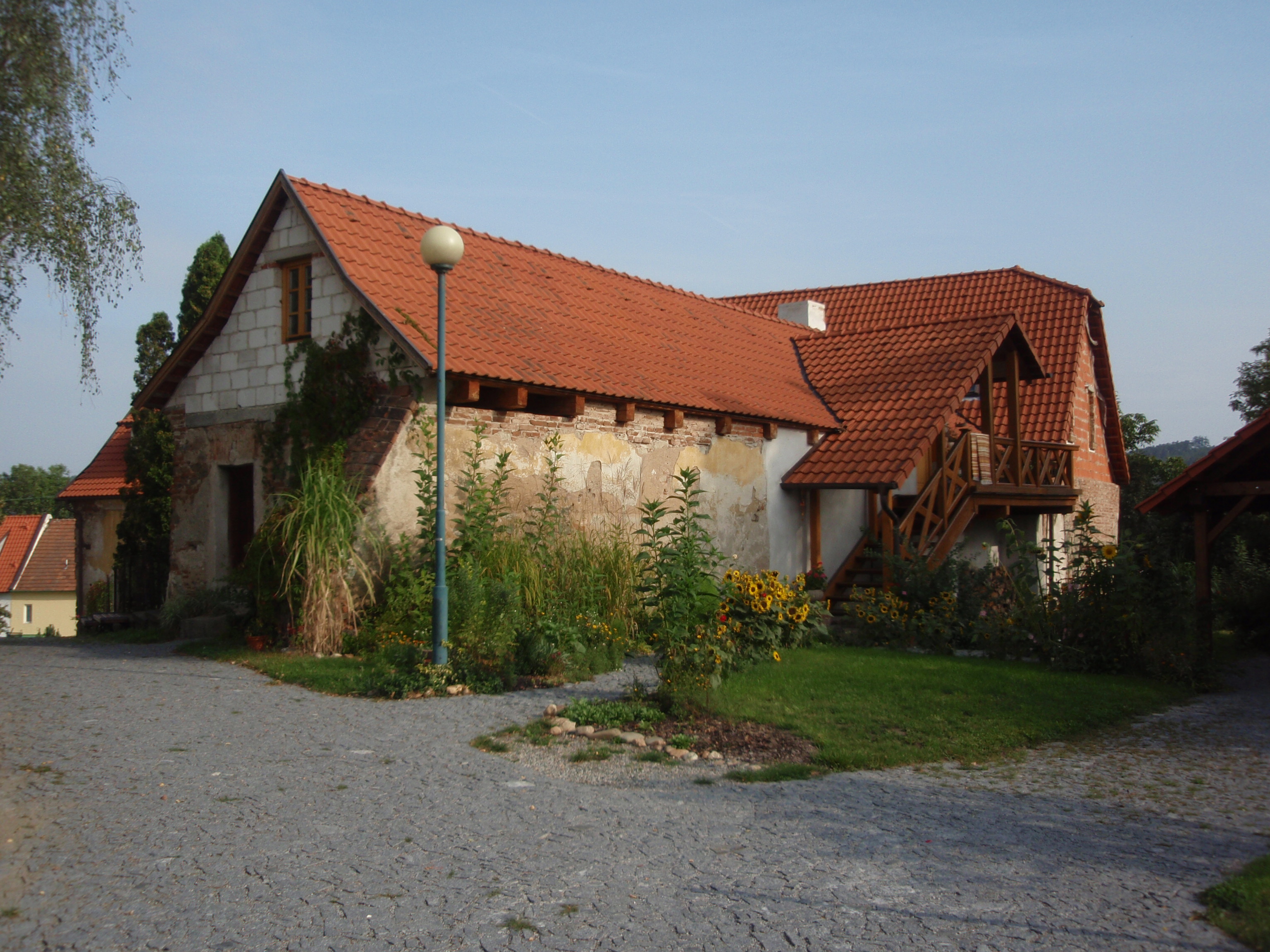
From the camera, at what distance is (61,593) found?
153 ft

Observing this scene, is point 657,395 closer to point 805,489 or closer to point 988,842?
point 805,489

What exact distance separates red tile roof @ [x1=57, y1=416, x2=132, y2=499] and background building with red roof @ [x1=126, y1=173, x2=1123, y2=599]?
946 cm

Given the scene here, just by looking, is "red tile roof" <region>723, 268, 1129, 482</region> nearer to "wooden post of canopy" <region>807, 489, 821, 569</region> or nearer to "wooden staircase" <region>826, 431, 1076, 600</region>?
"wooden staircase" <region>826, 431, 1076, 600</region>

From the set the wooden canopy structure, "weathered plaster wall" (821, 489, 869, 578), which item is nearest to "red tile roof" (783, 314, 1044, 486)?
"weathered plaster wall" (821, 489, 869, 578)

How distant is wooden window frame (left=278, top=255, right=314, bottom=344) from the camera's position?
1253 centimetres

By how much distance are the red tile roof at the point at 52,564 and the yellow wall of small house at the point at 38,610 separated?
0.23m

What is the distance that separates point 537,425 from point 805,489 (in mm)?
5499

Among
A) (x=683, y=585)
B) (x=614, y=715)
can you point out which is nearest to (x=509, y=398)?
(x=683, y=585)

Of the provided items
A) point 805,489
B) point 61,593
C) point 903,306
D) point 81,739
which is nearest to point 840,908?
point 81,739

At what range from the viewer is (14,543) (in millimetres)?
49531

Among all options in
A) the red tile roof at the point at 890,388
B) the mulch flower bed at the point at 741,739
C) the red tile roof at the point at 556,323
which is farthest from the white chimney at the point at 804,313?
the mulch flower bed at the point at 741,739

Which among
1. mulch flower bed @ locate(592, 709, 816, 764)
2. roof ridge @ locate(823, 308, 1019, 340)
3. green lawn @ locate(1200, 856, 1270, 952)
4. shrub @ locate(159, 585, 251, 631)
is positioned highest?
roof ridge @ locate(823, 308, 1019, 340)

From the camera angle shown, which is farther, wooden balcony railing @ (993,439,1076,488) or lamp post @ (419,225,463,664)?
wooden balcony railing @ (993,439,1076,488)

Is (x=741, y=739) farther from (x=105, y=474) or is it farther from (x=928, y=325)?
(x=105, y=474)
